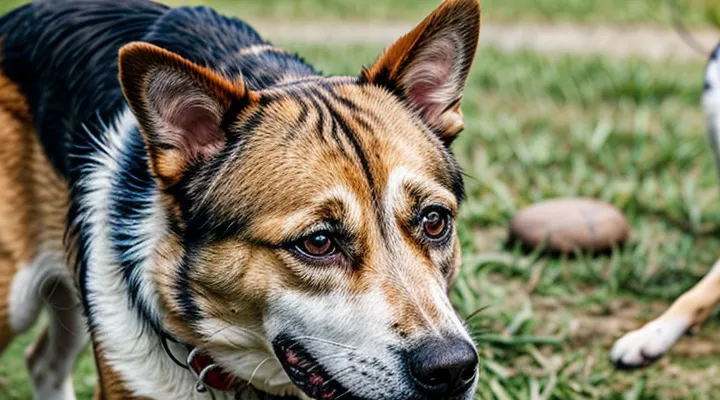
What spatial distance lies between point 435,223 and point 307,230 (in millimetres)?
417

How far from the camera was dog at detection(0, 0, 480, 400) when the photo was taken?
2.64 m

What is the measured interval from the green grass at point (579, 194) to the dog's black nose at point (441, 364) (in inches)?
49.9

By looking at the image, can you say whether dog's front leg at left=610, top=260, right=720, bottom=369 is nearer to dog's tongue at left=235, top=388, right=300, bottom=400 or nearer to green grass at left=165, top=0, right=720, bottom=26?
dog's tongue at left=235, top=388, right=300, bottom=400

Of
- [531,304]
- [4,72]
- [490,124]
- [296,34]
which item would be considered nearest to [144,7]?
[4,72]

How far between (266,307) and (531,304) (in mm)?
2480

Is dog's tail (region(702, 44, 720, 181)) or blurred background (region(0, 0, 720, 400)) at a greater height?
dog's tail (region(702, 44, 720, 181))

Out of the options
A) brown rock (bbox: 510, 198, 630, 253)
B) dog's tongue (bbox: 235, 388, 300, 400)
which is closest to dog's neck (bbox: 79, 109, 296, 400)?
dog's tongue (bbox: 235, 388, 300, 400)

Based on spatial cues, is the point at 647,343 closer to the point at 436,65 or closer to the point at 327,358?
the point at 436,65

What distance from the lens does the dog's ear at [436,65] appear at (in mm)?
2928

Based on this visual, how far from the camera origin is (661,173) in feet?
21.6

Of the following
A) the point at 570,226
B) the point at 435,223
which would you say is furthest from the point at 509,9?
the point at 435,223

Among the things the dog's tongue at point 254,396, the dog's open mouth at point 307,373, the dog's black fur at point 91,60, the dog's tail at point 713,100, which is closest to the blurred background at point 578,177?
the dog's tail at point 713,100

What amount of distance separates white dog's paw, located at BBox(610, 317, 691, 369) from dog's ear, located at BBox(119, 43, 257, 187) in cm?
229

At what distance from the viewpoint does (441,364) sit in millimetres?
2467
